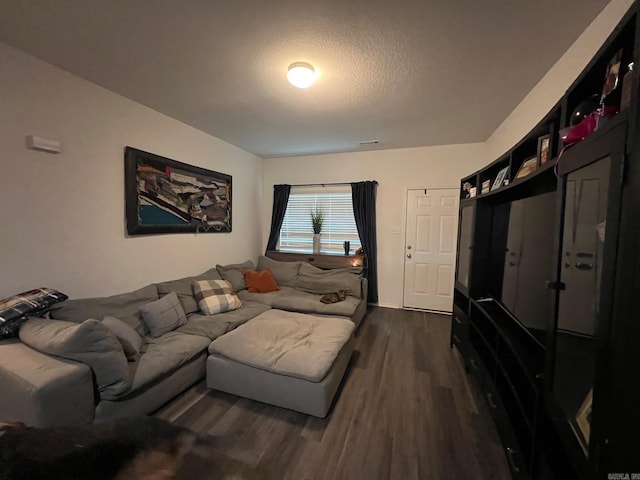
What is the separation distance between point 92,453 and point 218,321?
1.79m

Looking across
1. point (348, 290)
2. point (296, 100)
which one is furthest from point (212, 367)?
point (296, 100)

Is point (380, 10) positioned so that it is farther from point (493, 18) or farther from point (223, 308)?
point (223, 308)

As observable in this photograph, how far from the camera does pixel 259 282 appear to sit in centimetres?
396

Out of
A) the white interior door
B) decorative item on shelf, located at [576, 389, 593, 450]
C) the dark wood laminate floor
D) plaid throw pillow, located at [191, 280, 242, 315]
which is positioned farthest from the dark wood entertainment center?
plaid throw pillow, located at [191, 280, 242, 315]

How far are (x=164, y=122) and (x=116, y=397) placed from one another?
283 cm

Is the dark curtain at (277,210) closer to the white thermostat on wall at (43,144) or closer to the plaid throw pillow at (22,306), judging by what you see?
the white thermostat on wall at (43,144)

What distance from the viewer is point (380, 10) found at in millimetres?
1498

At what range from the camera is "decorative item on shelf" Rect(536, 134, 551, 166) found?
134 cm

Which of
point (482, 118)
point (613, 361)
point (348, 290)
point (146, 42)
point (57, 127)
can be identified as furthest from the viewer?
point (348, 290)

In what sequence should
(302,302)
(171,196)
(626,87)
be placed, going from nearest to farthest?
(626,87) < (171,196) < (302,302)

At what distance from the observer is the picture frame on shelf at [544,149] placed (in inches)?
52.7

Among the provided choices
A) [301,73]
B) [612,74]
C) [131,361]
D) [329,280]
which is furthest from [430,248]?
[131,361]

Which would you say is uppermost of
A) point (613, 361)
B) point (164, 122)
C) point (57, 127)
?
point (164, 122)

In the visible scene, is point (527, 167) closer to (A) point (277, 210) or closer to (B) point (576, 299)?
(B) point (576, 299)
